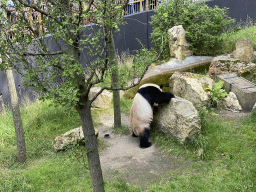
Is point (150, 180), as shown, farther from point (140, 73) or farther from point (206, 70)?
point (206, 70)

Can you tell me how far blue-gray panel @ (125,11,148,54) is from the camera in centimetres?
1228

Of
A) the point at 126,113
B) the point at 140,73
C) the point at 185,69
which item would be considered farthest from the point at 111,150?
the point at 185,69

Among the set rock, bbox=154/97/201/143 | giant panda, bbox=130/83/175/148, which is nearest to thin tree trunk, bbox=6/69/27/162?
giant panda, bbox=130/83/175/148

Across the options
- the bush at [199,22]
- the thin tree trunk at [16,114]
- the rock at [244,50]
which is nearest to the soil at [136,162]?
the thin tree trunk at [16,114]

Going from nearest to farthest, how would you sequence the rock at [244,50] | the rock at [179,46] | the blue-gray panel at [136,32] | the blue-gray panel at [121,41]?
the rock at [244,50]
the rock at [179,46]
the blue-gray panel at [136,32]
the blue-gray panel at [121,41]

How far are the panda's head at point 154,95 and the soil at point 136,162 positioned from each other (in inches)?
43.7

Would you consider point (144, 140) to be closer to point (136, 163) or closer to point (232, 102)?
point (136, 163)

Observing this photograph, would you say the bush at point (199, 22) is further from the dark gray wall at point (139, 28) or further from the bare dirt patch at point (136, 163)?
the bare dirt patch at point (136, 163)

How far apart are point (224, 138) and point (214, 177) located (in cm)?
147

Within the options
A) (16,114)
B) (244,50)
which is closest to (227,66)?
(244,50)

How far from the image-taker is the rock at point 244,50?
792 cm

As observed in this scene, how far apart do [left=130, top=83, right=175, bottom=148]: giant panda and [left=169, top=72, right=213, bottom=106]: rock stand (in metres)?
1.40

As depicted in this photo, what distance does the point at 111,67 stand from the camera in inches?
101

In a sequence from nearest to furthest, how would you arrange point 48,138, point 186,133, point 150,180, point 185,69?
point 150,180, point 186,133, point 48,138, point 185,69
